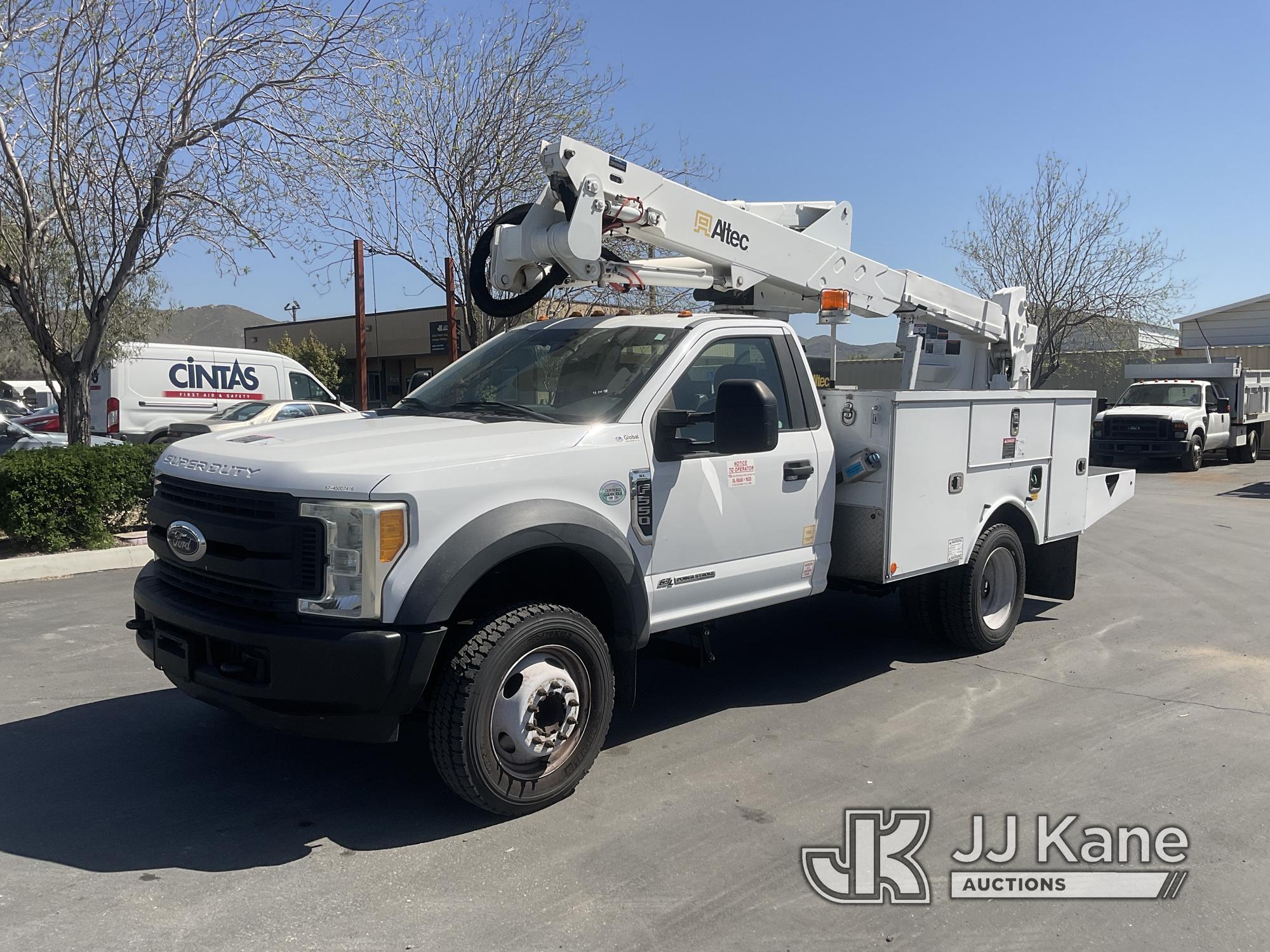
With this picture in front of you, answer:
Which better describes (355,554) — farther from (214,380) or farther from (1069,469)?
(214,380)

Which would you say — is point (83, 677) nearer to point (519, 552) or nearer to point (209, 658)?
point (209, 658)

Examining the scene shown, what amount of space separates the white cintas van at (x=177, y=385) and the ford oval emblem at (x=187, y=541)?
16.2m

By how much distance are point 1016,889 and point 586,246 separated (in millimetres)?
3515

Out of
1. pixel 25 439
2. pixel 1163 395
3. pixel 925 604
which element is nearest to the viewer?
pixel 925 604

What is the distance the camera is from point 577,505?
4.30 m

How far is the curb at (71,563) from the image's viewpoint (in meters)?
8.70

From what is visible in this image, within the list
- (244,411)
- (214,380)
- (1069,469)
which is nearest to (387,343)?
(214,380)

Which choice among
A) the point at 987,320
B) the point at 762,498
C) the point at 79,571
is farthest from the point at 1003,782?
the point at 79,571

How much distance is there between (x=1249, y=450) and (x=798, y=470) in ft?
77.1

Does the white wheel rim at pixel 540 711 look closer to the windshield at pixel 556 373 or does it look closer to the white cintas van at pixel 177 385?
the windshield at pixel 556 373

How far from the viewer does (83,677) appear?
5.94 meters

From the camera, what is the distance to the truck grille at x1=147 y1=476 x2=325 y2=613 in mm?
3781

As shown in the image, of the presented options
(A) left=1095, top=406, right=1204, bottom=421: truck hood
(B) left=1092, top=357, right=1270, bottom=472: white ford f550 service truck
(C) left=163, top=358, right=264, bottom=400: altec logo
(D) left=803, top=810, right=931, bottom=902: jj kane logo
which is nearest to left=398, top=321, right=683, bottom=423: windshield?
(D) left=803, top=810, right=931, bottom=902: jj kane logo

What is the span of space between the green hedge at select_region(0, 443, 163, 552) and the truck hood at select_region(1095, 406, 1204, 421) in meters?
18.8
